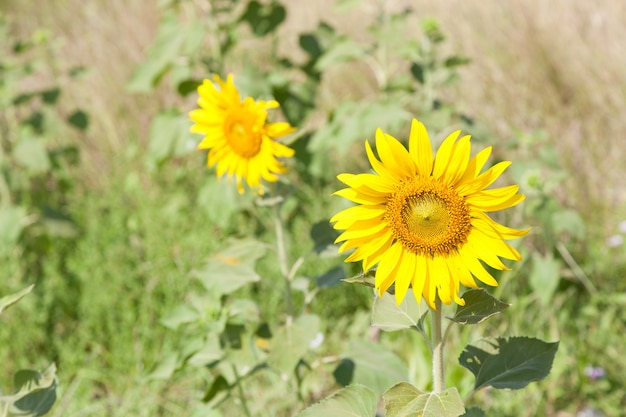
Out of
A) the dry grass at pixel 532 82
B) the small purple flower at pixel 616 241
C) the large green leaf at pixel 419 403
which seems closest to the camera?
the large green leaf at pixel 419 403

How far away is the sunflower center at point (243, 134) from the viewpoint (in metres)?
2.06

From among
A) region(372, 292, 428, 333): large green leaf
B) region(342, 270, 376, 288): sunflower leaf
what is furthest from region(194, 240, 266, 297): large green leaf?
region(342, 270, 376, 288): sunflower leaf

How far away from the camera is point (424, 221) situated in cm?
134

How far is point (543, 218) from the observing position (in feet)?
9.41

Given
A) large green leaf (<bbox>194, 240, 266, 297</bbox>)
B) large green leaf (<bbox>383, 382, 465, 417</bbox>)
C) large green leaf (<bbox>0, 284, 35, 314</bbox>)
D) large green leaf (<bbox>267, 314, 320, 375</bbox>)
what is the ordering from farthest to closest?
large green leaf (<bbox>194, 240, 266, 297</bbox>), large green leaf (<bbox>267, 314, 320, 375</bbox>), large green leaf (<bbox>0, 284, 35, 314</bbox>), large green leaf (<bbox>383, 382, 465, 417</bbox>)

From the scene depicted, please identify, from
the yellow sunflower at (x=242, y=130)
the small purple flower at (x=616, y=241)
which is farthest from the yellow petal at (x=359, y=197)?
the small purple flower at (x=616, y=241)

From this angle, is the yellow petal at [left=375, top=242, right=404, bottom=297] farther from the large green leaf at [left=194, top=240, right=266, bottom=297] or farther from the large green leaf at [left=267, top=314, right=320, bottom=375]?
the large green leaf at [left=194, top=240, right=266, bottom=297]

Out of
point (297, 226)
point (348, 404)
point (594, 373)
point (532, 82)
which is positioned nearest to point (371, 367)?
point (348, 404)

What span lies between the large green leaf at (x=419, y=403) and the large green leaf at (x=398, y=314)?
12 centimetres

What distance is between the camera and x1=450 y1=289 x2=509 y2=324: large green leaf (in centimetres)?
133

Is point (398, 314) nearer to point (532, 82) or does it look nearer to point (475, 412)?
point (475, 412)

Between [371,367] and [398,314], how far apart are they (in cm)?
64

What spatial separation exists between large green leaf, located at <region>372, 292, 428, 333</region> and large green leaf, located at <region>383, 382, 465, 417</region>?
12 cm

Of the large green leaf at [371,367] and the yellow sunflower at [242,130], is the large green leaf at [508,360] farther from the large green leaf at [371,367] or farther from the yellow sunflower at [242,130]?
the yellow sunflower at [242,130]
